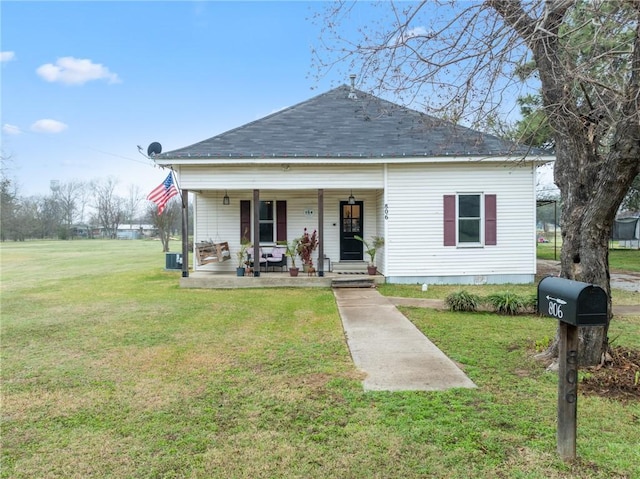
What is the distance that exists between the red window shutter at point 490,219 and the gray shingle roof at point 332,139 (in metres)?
1.32

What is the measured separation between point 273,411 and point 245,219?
9.72 m

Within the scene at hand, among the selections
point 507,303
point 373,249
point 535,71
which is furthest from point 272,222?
point 535,71

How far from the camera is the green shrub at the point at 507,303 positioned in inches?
288

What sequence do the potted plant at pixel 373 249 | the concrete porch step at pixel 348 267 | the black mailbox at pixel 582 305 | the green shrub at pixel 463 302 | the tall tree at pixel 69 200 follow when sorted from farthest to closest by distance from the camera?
the tall tree at pixel 69 200
the concrete porch step at pixel 348 267
the potted plant at pixel 373 249
the green shrub at pixel 463 302
the black mailbox at pixel 582 305

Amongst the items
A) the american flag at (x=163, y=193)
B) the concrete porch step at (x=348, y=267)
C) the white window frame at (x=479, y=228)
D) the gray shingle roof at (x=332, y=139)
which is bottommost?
the concrete porch step at (x=348, y=267)

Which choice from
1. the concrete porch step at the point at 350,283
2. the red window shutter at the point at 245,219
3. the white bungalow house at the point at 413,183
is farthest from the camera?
the red window shutter at the point at 245,219

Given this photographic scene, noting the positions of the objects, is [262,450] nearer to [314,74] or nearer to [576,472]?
[576,472]

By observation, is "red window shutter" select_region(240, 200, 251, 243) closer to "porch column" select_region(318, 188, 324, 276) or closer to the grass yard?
"porch column" select_region(318, 188, 324, 276)

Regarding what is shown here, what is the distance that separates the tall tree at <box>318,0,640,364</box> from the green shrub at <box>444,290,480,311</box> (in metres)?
3.12

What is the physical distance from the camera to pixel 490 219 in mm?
10938

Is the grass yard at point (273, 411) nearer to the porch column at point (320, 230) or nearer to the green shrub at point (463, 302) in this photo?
the green shrub at point (463, 302)

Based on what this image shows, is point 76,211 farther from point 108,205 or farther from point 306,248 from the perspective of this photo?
point 306,248

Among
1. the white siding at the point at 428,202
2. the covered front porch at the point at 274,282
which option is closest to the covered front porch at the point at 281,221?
the white siding at the point at 428,202

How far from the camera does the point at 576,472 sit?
94.4 inches
